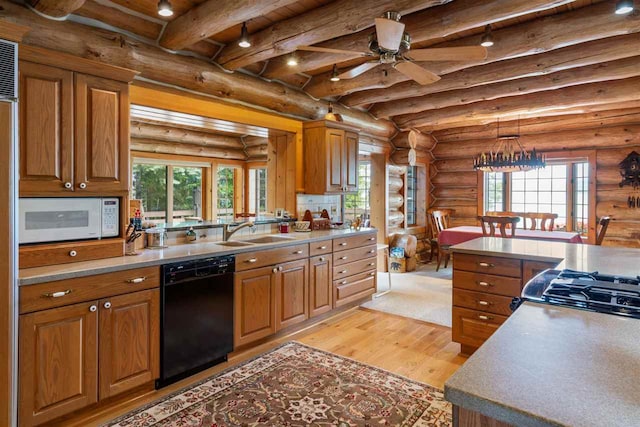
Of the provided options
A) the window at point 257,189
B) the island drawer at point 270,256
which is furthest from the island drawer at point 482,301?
the window at point 257,189

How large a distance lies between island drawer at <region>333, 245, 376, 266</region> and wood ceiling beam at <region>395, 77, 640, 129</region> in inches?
102

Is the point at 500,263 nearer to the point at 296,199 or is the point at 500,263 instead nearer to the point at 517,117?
the point at 296,199

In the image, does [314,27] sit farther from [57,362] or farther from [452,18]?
[57,362]

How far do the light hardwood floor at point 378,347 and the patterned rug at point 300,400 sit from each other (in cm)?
12

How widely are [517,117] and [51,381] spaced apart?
22.9 ft

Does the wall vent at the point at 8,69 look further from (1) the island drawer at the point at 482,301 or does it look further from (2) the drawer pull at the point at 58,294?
(1) the island drawer at the point at 482,301

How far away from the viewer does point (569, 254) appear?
279 centimetres

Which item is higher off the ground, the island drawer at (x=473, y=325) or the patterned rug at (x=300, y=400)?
the island drawer at (x=473, y=325)

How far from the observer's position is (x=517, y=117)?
21.2 feet

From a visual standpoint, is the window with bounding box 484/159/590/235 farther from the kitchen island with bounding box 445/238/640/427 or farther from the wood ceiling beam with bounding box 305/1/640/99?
the kitchen island with bounding box 445/238/640/427

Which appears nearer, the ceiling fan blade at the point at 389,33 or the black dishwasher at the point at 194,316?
the ceiling fan blade at the point at 389,33

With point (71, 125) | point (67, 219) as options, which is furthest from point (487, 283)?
point (71, 125)

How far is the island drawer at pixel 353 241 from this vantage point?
419 cm

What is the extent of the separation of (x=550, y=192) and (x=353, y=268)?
444 centimetres
